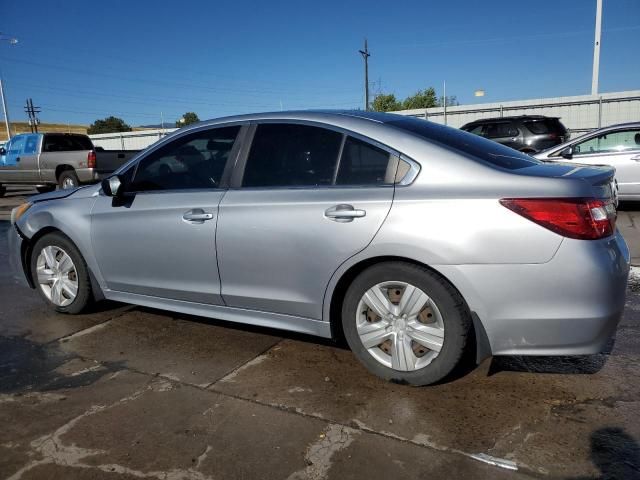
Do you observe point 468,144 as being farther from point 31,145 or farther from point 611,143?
point 31,145

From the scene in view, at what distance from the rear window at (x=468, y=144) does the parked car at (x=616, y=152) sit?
5.65m

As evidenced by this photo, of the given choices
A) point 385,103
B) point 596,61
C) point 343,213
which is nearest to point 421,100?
point 385,103

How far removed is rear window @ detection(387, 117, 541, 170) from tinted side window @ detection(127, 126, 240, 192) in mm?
1192

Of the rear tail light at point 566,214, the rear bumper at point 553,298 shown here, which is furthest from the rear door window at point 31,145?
the rear tail light at point 566,214

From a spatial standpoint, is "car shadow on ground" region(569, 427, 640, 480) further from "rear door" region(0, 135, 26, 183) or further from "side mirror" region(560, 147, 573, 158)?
"rear door" region(0, 135, 26, 183)

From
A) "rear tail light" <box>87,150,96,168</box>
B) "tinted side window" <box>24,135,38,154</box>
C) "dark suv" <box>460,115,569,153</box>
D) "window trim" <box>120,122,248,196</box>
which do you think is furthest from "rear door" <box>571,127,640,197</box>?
"tinted side window" <box>24,135,38,154</box>

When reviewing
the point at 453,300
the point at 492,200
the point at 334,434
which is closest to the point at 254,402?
the point at 334,434

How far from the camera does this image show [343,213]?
2.94 metres

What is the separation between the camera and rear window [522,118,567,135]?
43.9 feet

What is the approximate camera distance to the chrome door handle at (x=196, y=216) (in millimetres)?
3439

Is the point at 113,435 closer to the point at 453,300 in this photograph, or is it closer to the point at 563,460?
the point at 453,300

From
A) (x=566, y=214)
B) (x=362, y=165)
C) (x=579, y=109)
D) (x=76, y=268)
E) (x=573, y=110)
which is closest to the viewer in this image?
(x=566, y=214)

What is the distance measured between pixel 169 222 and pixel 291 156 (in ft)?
3.26

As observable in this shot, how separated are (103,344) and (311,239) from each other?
1931 millimetres
